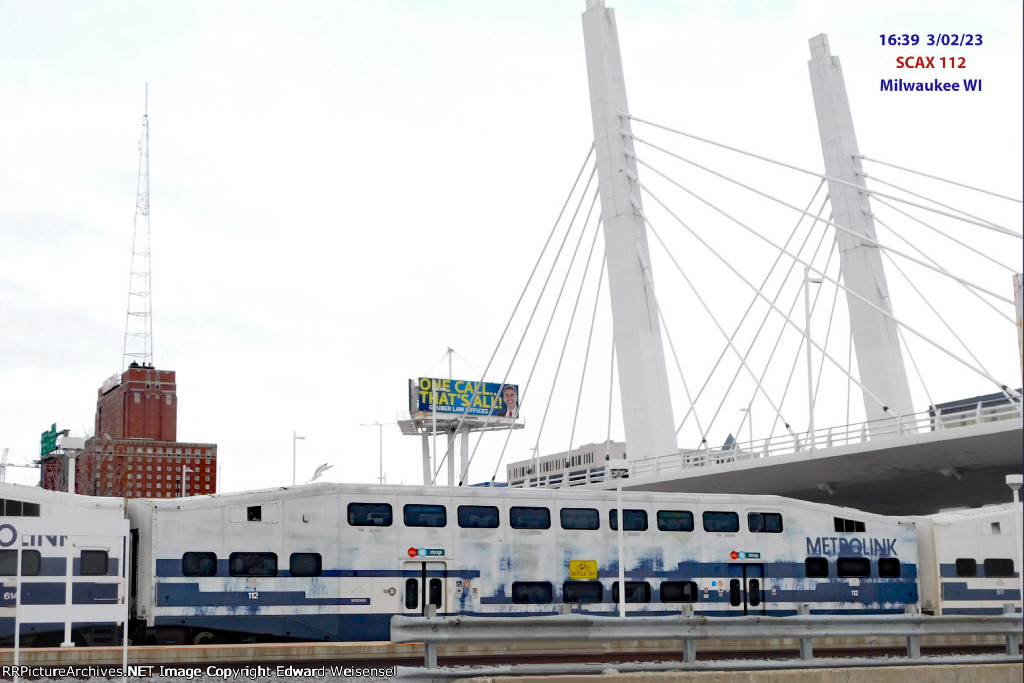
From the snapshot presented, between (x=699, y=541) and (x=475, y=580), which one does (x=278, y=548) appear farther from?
(x=699, y=541)

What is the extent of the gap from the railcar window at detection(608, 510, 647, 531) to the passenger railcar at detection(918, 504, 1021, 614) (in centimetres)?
963

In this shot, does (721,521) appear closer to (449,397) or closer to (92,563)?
(92,563)

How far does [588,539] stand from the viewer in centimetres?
3142

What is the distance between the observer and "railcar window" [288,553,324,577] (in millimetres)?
28734

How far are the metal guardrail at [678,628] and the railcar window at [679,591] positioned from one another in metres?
15.1

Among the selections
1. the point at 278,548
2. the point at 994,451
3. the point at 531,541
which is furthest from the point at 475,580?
the point at 994,451

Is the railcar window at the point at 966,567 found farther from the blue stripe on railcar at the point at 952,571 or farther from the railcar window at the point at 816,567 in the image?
the railcar window at the point at 816,567

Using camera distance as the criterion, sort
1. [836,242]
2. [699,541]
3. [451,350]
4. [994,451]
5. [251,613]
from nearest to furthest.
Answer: [251,613], [699,541], [994,451], [836,242], [451,350]

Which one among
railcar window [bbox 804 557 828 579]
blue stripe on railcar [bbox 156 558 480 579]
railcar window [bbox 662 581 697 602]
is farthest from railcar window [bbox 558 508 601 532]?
railcar window [bbox 804 557 828 579]

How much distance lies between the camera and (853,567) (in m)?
34.3

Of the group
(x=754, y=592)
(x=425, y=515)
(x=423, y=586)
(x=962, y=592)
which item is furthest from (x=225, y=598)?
(x=962, y=592)

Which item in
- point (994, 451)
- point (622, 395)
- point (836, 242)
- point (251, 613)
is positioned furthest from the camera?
point (836, 242)

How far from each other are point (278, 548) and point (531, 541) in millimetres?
6623

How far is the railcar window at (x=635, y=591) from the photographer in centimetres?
3147
